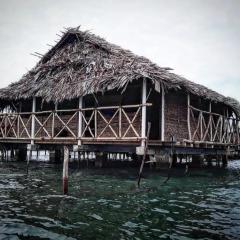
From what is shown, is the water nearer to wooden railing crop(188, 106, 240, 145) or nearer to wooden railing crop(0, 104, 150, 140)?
wooden railing crop(0, 104, 150, 140)

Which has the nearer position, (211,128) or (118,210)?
(118,210)

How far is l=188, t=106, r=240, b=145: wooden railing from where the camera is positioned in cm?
1423

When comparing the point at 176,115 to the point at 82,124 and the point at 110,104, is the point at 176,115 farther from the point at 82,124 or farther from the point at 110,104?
the point at 82,124

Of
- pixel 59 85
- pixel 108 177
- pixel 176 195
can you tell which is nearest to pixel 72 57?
Answer: pixel 59 85

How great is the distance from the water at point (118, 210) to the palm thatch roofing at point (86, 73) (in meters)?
3.85

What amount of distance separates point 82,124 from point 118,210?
7.64 metres

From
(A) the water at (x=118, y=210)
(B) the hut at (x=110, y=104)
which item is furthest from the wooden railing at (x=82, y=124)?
(A) the water at (x=118, y=210)

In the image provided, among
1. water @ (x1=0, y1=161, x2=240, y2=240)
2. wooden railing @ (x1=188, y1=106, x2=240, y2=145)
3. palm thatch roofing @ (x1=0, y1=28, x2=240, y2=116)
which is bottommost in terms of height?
water @ (x1=0, y1=161, x2=240, y2=240)

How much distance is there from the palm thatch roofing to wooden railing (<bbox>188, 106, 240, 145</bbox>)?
925 millimetres

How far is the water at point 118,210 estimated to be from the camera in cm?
547

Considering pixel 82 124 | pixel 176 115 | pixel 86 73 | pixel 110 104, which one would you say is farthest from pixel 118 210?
pixel 86 73

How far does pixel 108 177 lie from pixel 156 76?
429 centimetres

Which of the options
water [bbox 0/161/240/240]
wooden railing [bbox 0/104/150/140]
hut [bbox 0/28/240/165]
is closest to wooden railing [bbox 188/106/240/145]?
hut [bbox 0/28/240/165]

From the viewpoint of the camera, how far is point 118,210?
22.8 ft
